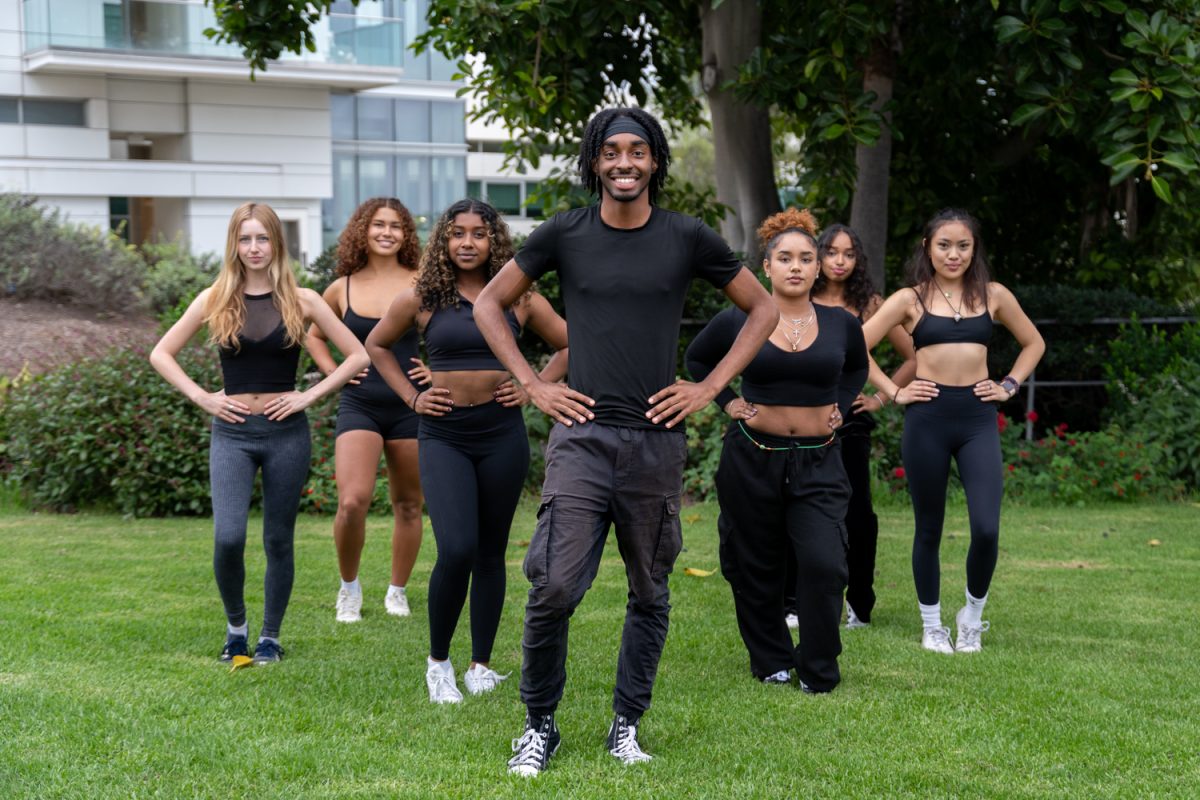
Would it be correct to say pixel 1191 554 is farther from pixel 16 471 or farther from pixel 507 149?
pixel 16 471

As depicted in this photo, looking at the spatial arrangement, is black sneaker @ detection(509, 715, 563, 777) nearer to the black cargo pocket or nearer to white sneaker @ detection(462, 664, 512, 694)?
the black cargo pocket

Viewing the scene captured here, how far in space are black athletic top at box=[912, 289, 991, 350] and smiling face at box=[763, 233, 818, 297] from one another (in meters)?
0.94

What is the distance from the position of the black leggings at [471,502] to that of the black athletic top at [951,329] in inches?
85.0

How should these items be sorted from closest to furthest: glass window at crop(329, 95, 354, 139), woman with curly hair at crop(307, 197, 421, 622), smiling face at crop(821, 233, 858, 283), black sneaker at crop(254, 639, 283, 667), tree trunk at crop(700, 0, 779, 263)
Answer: black sneaker at crop(254, 639, 283, 667) < smiling face at crop(821, 233, 858, 283) < woman with curly hair at crop(307, 197, 421, 622) < tree trunk at crop(700, 0, 779, 263) < glass window at crop(329, 95, 354, 139)

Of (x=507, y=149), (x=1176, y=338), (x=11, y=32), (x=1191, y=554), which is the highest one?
(x=11, y=32)

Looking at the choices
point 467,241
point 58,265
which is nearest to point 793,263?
point 467,241

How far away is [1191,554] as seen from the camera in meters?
9.51

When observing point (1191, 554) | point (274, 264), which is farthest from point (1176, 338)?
point (274, 264)

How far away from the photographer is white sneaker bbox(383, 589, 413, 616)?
7750mm

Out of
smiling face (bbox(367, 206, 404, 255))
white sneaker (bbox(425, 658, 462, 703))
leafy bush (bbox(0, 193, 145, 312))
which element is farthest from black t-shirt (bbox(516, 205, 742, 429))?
leafy bush (bbox(0, 193, 145, 312))

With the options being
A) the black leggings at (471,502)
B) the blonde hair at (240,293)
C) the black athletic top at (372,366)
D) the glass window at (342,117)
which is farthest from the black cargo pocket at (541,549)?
the glass window at (342,117)

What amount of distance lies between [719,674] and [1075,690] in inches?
60.9

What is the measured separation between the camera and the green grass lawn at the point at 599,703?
16.0 feet

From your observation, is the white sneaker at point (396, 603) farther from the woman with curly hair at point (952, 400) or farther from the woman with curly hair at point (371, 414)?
the woman with curly hair at point (952, 400)
